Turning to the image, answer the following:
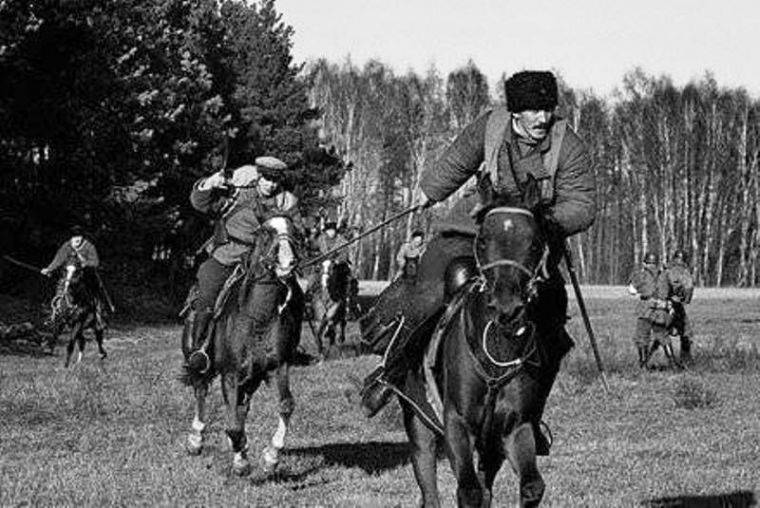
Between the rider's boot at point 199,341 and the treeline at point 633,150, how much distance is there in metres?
66.6

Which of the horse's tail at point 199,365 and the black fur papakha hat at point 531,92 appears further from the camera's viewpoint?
the horse's tail at point 199,365

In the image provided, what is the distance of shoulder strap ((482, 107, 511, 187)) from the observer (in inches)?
281

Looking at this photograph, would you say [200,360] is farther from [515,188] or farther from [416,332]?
[515,188]

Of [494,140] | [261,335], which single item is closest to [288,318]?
[261,335]

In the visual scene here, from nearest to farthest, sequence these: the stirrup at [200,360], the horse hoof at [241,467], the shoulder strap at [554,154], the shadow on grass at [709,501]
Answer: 1. the shoulder strap at [554,154]
2. the shadow on grass at [709,501]
3. the horse hoof at [241,467]
4. the stirrup at [200,360]

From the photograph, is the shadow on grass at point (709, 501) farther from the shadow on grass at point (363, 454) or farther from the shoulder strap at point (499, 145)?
the shoulder strap at point (499, 145)

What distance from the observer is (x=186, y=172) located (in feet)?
155

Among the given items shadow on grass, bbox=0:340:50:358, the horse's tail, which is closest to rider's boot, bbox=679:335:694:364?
shadow on grass, bbox=0:340:50:358

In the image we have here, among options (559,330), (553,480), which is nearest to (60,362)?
(553,480)

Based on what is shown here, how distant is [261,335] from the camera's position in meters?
11.3

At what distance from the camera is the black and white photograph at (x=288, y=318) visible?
23.0 feet

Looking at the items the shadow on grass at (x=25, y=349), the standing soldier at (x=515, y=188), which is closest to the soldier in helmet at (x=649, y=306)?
the shadow on grass at (x=25, y=349)

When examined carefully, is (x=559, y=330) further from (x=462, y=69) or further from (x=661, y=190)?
(x=462, y=69)

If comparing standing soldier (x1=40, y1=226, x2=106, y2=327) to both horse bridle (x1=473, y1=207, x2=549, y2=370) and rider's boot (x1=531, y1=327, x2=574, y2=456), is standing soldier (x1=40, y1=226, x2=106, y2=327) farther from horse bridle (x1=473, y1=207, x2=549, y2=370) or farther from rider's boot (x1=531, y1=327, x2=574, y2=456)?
horse bridle (x1=473, y1=207, x2=549, y2=370)
